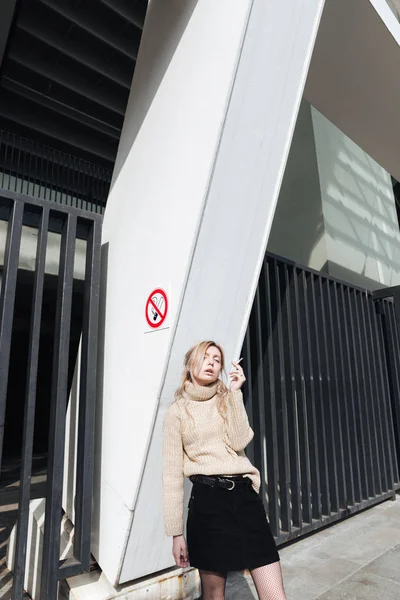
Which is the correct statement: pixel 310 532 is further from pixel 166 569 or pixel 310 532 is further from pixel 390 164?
pixel 390 164

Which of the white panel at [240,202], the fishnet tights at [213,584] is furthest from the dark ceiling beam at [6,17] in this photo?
the fishnet tights at [213,584]

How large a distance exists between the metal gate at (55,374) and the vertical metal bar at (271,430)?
71.9 inches

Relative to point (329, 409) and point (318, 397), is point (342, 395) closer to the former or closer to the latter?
point (329, 409)

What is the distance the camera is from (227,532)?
1.76m

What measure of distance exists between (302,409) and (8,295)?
3.14m

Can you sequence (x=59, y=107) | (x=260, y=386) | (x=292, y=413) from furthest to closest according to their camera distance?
1. (x=59, y=107)
2. (x=292, y=413)
3. (x=260, y=386)

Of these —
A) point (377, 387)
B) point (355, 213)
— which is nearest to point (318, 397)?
point (377, 387)

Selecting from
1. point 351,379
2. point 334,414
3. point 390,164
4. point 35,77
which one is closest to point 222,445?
point 334,414

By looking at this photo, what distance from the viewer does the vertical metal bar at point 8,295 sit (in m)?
2.34

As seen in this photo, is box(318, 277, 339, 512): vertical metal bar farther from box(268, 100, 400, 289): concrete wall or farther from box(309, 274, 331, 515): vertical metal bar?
box(268, 100, 400, 289): concrete wall

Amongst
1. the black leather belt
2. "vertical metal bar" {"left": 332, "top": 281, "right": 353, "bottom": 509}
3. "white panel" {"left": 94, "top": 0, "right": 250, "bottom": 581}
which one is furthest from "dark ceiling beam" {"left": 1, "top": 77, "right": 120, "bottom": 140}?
the black leather belt

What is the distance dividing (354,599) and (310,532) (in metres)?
1.32

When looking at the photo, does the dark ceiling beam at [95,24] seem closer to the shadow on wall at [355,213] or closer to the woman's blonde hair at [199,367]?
the shadow on wall at [355,213]

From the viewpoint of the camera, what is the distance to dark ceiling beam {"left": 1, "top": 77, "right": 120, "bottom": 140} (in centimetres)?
671
